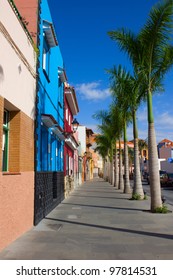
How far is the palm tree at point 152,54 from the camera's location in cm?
1191

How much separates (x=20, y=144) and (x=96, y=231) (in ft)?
10.1

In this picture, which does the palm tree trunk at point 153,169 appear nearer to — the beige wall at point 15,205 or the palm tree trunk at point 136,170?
the palm tree trunk at point 136,170

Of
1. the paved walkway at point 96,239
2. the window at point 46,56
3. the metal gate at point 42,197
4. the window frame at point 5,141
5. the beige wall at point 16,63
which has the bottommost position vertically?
the paved walkway at point 96,239

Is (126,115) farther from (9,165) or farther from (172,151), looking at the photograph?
(172,151)

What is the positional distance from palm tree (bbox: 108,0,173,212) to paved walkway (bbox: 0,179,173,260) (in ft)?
7.11

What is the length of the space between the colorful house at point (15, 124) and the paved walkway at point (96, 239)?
1.77 ft

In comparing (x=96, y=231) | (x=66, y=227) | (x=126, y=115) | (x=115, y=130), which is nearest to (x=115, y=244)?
(x=96, y=231)

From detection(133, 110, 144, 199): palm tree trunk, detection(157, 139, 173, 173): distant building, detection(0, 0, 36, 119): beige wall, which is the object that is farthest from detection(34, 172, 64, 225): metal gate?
detection(157, 139, 173, 173): distant building

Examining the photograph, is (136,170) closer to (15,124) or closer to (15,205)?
(15,124)

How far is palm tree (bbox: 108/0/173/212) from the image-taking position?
1191cm

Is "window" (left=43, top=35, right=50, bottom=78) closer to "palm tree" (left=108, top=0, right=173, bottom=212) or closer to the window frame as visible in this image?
"palm tree" (left=108, top=0, right=173, bottom=212)

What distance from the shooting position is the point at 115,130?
26.2m

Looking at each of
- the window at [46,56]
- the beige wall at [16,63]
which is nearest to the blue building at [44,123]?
the window at [46,56]

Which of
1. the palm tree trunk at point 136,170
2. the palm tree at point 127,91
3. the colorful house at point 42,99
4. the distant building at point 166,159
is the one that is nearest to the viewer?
the colorful house at point 42,99
